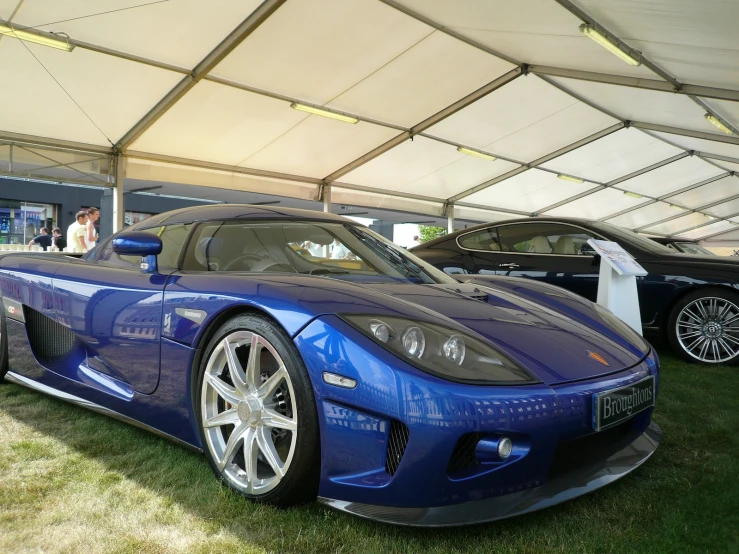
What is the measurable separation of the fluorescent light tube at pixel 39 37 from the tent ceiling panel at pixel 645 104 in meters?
7.66

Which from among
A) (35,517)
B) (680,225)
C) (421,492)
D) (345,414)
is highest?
(680,225)

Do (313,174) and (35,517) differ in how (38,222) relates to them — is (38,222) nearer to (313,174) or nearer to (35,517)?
(313,174)

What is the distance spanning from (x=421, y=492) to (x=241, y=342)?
73 cm

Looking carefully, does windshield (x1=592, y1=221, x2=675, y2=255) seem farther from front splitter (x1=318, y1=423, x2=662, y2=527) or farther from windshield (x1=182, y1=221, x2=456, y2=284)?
front splitter (x1=318, y1=423, x2=662, y2=527)

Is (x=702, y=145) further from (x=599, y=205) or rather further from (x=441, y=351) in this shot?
(x=441, y=351)

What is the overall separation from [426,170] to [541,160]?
114 inches

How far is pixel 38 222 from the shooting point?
22.1m

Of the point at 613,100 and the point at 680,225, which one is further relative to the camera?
the point at 680,225

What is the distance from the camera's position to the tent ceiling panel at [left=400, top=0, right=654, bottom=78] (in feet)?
26.0

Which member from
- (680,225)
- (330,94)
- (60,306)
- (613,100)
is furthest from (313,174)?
(680,225)

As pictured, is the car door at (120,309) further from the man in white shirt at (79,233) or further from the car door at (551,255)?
the man in white shirt at (79,233)

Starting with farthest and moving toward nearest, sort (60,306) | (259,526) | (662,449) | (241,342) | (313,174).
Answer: (313,174) → (60,306) → (662,449) → (241,342) → (259,526)

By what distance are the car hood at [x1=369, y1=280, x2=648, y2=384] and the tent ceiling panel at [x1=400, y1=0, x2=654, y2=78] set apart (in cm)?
630

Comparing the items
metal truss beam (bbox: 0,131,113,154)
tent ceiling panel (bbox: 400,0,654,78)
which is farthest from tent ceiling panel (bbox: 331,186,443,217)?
tent ceiling panel (bbox: 400,0,654,78)
